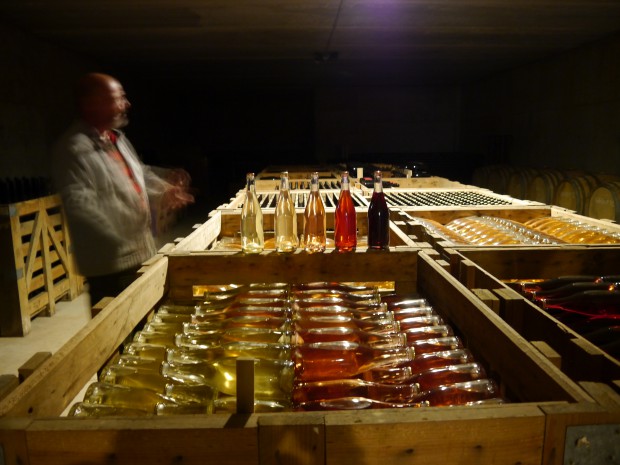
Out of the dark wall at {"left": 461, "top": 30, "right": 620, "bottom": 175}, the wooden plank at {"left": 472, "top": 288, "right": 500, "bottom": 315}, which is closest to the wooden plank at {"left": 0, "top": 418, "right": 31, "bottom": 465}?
the wooden plank at {"left": 472, "top": 288, "right": 500, "bottom": 315}

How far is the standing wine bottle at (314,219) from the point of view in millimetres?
2150

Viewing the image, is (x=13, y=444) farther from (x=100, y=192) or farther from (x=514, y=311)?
(x=100, y=192)

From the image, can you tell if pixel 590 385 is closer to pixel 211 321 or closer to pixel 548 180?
pixel 211 321

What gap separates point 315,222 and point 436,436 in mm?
1427

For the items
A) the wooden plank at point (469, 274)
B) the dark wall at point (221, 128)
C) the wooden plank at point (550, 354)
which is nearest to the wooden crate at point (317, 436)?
the wooden plank at point (550, 354)

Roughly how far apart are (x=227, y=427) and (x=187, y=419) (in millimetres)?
80

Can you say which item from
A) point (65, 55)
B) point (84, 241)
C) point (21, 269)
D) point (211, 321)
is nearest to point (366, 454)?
point (211, 321)

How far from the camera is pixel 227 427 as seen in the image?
86 cm

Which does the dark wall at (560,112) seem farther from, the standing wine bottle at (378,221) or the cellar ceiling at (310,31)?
the standing wine bottle at (378,221)

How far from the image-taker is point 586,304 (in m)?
1.73

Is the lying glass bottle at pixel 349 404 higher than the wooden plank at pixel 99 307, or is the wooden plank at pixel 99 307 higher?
the wooden plank at pixel 99 307

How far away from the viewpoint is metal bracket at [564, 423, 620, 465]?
0.87m

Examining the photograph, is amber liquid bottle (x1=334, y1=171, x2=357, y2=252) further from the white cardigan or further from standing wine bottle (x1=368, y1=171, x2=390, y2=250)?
the white cardigan

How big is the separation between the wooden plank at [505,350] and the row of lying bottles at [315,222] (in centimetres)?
45
